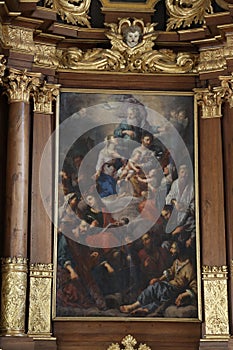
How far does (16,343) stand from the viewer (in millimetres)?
13805

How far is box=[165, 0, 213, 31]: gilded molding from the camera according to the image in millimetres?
15727

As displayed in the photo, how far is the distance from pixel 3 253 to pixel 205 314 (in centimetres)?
373

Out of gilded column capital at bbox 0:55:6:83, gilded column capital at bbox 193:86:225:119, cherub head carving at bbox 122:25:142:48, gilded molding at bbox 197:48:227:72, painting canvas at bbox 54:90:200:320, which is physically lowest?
painting canvas at bbox 54:90:200:320

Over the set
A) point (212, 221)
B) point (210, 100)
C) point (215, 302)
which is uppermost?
point (210, 100)

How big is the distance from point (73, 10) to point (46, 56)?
3.47 ft

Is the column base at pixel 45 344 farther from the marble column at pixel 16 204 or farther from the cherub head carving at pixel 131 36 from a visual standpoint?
the cherub head carving at pixel 131 36

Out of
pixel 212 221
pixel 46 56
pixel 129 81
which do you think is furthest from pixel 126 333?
pixel 46 56

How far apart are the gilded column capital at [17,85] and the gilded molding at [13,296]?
292 cm

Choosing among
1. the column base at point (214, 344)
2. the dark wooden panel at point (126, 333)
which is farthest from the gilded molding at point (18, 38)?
the column base at point (214, 344)

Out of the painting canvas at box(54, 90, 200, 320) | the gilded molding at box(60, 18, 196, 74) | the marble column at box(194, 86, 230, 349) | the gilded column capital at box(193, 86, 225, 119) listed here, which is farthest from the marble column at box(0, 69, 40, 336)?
the marble column at box(194, 86, 230, 349)

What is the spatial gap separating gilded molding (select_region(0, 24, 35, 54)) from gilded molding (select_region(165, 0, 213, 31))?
2708 millimetres

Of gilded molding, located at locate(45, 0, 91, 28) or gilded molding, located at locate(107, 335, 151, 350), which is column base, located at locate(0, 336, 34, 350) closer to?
gilded molding, located at locate(107, 335, 151, 350)

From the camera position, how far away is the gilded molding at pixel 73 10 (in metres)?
15.6

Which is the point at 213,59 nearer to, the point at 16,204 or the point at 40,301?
the point at 16,204
